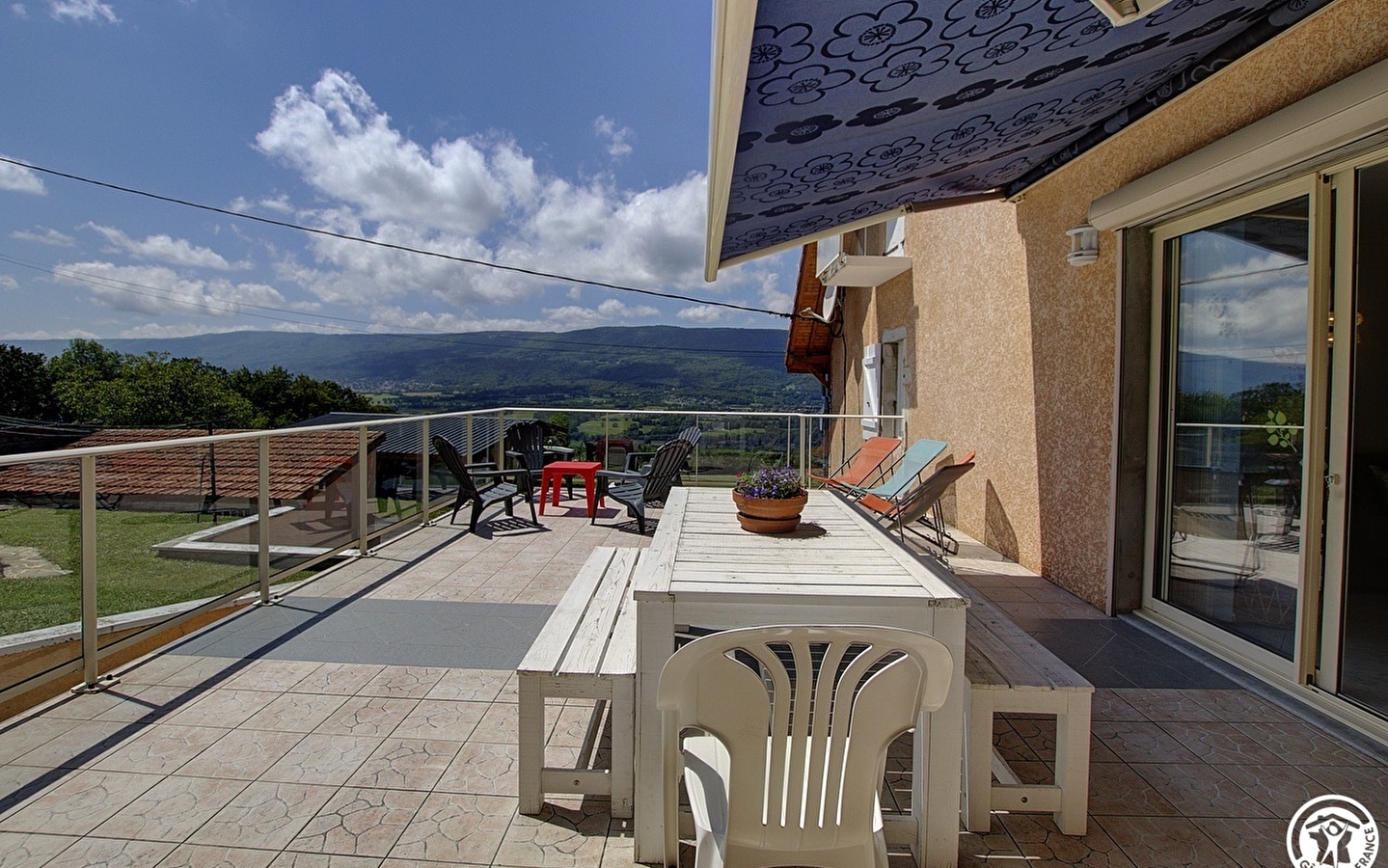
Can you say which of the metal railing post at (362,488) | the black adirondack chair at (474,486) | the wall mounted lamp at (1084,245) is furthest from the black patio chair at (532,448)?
the wall mounted lamp at (1084,245)

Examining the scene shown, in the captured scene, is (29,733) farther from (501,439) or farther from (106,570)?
(501,439)

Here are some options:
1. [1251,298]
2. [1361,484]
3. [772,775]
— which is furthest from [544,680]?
[1251,298]

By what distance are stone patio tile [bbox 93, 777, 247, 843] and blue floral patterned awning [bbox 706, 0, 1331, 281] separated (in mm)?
2628

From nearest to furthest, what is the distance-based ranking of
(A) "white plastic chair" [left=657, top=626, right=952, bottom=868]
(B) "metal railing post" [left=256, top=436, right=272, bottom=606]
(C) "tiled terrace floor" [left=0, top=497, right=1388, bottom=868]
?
(A) "white plastic chair" [left=657, top=626, right=952, bottom=868] < (C) "tiled terrace floor" [left=0, top=497, right=1388, bottom=868] < (B) "metal railing post" [left=256, top=436, right=272, bottom=606]

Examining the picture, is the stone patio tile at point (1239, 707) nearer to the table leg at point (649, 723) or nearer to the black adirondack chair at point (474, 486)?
the table leg at point (649, 723)

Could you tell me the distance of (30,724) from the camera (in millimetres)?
2412

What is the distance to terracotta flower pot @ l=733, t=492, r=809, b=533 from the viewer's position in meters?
2.45

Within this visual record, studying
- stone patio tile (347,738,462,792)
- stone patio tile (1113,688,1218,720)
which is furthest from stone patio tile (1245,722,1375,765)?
stone patio tile (347,738,462,792)

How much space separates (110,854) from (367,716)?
83 cm

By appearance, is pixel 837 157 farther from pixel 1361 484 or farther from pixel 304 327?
pixel 304 327

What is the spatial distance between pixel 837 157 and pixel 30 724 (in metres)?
4.01

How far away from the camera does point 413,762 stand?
7.30 feet

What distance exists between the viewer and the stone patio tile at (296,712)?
244 cm

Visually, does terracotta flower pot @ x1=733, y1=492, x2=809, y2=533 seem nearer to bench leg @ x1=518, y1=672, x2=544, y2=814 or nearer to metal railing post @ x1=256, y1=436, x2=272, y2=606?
bench leg @ x1=518, y1=672, x2=544, y2=814
